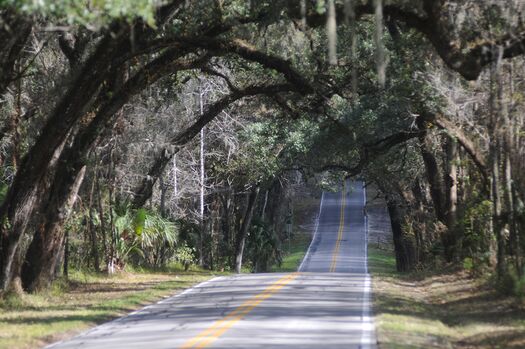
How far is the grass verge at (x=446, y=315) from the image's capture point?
14492 millimetres

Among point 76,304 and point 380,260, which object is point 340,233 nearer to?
point 380,260

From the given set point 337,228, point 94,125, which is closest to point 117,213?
point 94,125

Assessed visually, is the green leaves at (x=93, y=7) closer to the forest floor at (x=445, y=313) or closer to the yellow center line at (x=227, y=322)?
the yellow center line at (x=227, y=322)

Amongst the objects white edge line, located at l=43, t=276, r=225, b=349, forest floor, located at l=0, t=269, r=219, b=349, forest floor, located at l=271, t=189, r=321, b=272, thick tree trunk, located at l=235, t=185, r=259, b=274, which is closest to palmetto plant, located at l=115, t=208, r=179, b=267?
forest floor, located at l=0, t=269, r=219, b=349

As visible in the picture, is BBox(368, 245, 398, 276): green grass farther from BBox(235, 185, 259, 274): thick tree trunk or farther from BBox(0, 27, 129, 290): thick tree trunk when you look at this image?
BBox(0, 27, 129, 290): thick tree trunk

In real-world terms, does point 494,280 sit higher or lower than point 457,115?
lower

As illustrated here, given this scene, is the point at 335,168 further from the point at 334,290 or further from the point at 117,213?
the point at 334,290

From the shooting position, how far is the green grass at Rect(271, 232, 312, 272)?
58.6 m

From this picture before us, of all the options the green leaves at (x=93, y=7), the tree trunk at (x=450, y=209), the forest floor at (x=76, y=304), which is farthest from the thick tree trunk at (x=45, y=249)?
the tree trunk at (x=450, y=209)

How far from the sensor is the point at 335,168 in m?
37.3

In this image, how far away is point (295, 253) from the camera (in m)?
71.3

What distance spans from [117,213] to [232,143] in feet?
35.1

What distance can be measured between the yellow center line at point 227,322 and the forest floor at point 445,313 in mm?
2546

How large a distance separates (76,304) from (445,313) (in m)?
8.47
